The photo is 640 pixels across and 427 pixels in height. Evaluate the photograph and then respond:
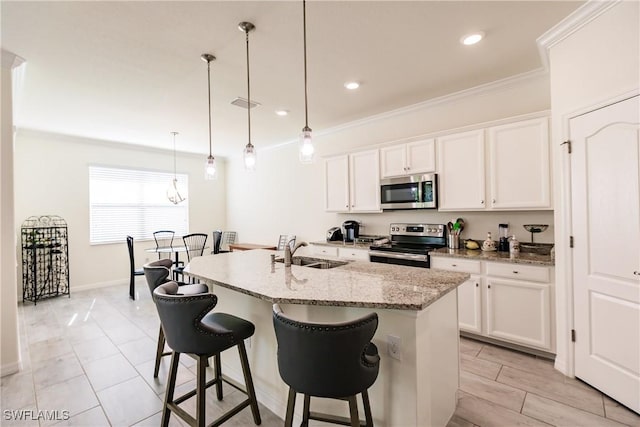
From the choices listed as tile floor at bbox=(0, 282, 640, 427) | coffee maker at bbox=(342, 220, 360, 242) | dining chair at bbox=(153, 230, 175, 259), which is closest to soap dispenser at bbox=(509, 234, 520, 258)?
tile floor at bbox=(0, 282, 640, 427)

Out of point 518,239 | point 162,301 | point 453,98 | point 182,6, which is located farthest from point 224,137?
point 518,239

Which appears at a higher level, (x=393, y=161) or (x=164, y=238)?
(x=393, y=161)

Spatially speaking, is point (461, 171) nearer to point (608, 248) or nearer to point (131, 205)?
point (608, 248)

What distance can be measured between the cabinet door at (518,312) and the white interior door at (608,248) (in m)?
0.29

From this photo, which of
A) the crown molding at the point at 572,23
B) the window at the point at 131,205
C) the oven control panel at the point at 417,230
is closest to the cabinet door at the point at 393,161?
the oven control panel at the point at 417,230

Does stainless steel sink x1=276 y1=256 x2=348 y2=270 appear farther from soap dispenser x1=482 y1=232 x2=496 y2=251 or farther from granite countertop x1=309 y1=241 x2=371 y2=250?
soap dispenser x1=482 y1=232 x2=496 y2=251

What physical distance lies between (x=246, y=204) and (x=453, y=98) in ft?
15.7

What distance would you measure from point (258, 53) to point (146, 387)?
2.92 meters

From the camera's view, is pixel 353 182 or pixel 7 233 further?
pixel 353 182

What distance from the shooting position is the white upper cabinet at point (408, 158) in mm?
3518

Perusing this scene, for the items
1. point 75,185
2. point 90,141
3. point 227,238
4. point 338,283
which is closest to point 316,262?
point 338,283

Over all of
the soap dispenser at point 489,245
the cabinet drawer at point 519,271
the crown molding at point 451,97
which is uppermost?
the crown molding at point 451,97

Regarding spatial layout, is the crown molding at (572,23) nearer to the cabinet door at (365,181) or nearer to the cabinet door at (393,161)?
the cabinet door at (393,161)

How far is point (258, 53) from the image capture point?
2.60 m
